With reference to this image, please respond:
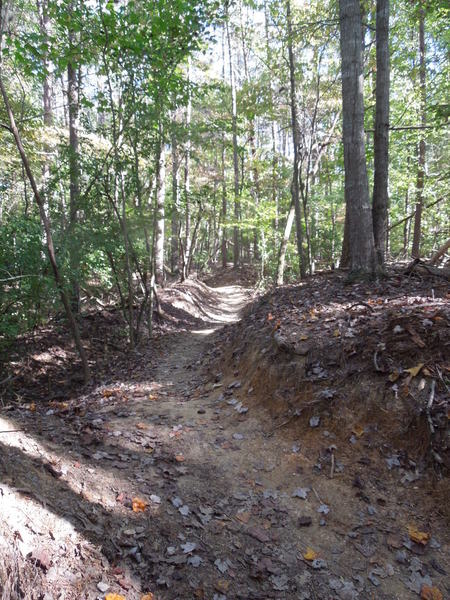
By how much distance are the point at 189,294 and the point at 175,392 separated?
9.14 metres

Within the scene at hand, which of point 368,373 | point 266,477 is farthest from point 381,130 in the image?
point 266,477

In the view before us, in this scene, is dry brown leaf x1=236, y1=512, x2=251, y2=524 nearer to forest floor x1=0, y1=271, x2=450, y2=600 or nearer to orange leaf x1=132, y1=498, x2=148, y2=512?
forest floor x1=0, y1=271, x2=450, y2=600

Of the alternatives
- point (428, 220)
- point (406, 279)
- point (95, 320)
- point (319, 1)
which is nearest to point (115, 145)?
point (95, 320)

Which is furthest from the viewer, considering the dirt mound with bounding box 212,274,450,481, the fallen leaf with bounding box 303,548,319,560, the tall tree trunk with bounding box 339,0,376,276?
the tall tree trunk with bounding box 339,0,376,276

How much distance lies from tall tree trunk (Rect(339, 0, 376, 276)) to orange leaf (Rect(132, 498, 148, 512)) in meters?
5.60

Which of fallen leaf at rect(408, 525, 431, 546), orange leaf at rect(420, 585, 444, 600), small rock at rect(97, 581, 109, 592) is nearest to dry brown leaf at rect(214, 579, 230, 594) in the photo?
small rock at rect(97, 581, 109, 592)

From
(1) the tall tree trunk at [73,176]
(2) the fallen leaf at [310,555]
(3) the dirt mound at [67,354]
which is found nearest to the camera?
(2) the fallen leaf at [310,555]

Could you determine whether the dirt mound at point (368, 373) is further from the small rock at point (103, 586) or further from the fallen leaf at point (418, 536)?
the small rock at point (103, 586)

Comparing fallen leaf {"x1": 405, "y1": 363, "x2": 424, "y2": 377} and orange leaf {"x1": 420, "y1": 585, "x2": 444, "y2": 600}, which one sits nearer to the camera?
orange leaf {"x1": 420, "y1": 585, "x2": 444, "y2": 600}

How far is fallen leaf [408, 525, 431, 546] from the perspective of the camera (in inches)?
117

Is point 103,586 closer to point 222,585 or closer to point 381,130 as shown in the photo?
point 222,585

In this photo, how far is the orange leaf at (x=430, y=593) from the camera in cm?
259

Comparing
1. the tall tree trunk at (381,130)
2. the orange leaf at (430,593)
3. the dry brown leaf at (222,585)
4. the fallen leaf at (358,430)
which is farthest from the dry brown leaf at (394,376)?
the tall tree trunk at (381,130)

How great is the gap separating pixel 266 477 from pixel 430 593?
162cm
